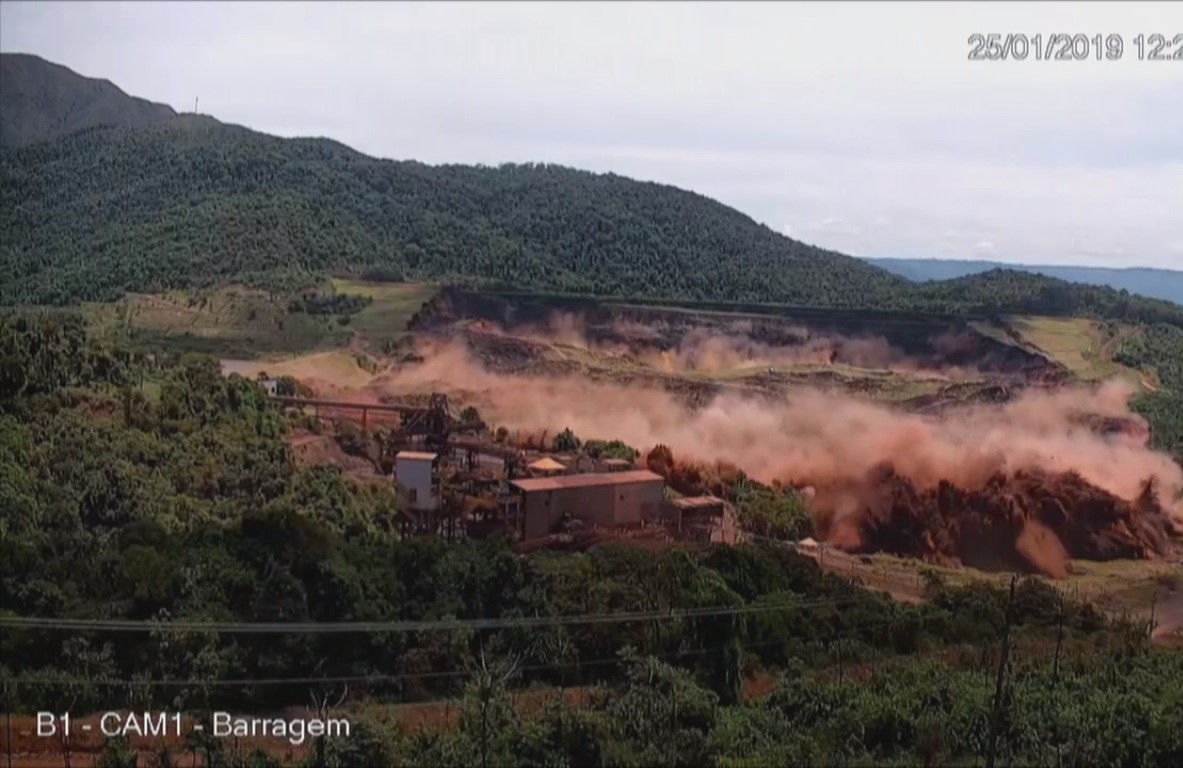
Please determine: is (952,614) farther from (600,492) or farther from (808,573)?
(600,492)

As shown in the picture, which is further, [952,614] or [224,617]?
[952,614]

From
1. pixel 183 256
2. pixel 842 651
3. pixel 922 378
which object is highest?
pixel 183 256

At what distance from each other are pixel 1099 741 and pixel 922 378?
35.5m

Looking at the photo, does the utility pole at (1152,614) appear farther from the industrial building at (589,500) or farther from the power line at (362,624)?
the industrial building at (589,500)

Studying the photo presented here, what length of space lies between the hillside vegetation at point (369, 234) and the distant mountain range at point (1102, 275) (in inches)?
30.4

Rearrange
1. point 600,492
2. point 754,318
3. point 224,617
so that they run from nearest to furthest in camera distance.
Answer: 1. point 224,617
2. point 600,492
3. point 754,318

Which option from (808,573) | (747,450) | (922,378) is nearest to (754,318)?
(922,378)

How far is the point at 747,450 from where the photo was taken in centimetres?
3900

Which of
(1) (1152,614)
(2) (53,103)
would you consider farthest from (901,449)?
(2) (53,103)

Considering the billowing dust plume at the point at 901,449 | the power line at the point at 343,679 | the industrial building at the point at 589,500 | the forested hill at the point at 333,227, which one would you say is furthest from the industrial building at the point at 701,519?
the forested hill at the point at 333,227

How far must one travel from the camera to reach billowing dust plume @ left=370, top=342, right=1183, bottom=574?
33.8m

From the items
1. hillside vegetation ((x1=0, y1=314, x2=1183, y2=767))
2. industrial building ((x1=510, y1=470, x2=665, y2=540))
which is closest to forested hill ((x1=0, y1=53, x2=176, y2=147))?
hillside vegetation ((x1=0, y1=314, x2=1183, y2=767))

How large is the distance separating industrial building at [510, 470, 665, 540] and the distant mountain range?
72.6ft

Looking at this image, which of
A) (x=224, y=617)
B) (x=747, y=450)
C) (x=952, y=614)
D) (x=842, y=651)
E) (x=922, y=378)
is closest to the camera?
(x=224, y=617)
